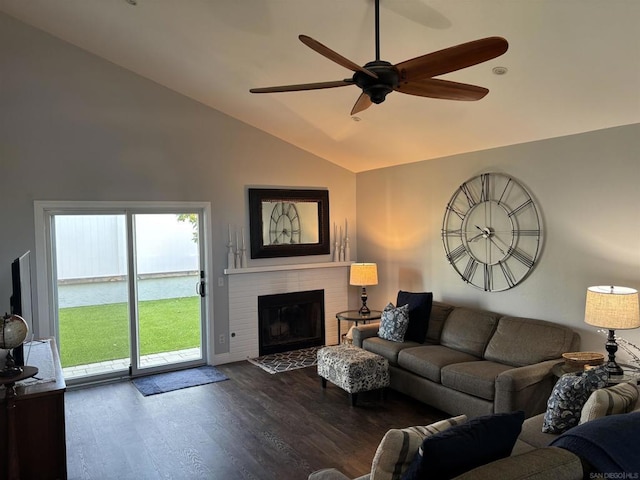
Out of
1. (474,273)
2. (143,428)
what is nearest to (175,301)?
(143,428)

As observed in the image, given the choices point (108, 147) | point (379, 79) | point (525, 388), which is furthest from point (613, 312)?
point (108, 147)

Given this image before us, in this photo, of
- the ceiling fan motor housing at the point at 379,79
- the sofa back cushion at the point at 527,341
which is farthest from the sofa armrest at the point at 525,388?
the ceiling fan motor housing at the point at 379,79

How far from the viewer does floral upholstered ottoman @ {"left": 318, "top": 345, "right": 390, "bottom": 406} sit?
4.47 meters

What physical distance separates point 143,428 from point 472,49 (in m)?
3.97

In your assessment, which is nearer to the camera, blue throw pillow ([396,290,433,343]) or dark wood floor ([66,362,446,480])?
dark wood floor ([66,362,446,480])

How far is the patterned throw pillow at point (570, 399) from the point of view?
8.69 feet

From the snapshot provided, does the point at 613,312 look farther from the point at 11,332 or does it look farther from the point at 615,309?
the point at 11,332

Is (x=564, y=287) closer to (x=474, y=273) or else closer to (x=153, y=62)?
(x=474, y=273)

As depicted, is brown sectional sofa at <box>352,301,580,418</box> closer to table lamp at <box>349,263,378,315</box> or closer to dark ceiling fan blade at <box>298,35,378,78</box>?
table lamp at <box>349,263,378,315</box>

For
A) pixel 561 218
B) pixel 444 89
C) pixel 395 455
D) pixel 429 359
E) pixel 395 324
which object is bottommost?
pixel 429 359

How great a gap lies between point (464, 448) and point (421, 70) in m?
1.80

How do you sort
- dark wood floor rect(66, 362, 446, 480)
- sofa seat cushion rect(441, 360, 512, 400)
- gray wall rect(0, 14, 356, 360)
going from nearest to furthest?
1. dark wood floor rect(66, 362, 446, 480)
2. sofa seat cushion rect(441, 360, 512, 400)
3. gray wall rect(0, 14, 356, 360)

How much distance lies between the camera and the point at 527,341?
4.18 metres

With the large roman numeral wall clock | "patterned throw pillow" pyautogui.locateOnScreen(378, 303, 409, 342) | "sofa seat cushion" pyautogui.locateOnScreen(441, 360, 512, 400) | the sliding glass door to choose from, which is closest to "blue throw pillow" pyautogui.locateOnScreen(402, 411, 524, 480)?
"sofa seat cushion" pyautogui.locateOnScreen(441, 360, 512, 400)
